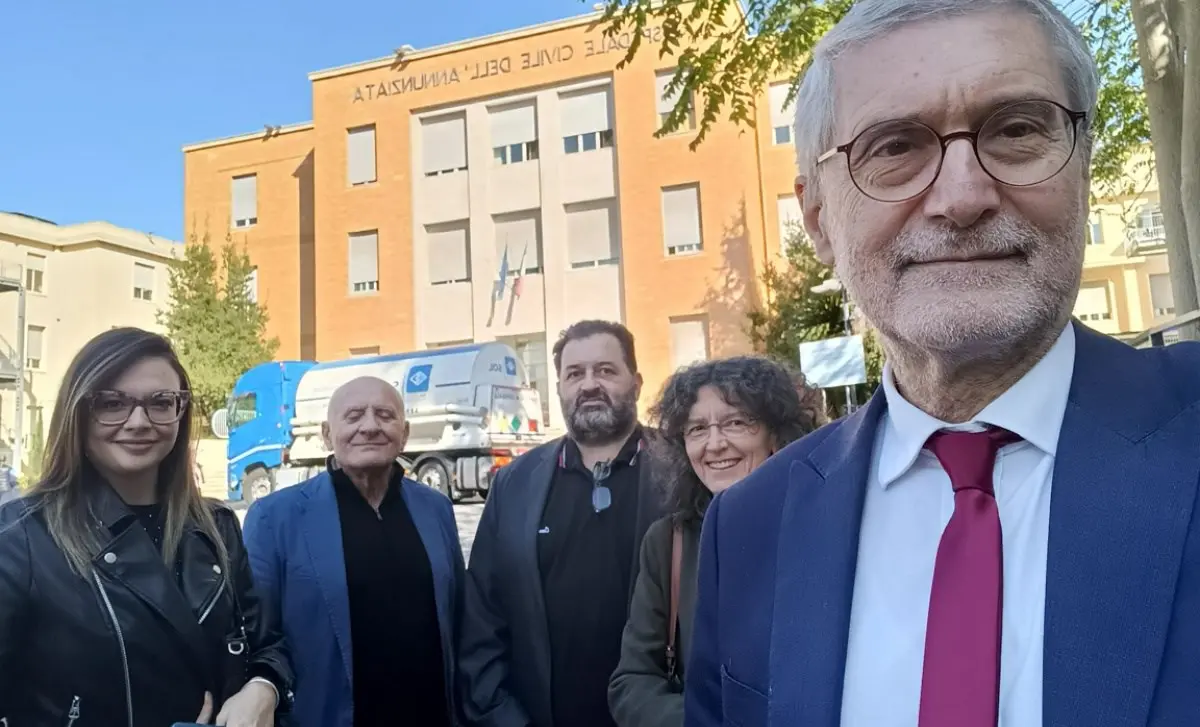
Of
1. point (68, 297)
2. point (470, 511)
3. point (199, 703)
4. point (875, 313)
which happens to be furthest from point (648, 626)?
point (68, 297)

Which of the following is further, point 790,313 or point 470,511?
point 790,313

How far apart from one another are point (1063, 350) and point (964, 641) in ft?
1.40

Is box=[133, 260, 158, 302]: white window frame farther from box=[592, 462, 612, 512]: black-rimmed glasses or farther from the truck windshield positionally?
box=[592, 462, 612, 512]: black-rimmed glasses

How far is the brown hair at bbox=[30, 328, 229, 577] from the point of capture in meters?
2.24

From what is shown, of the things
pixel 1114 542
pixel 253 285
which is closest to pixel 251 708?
pixel 1114 542

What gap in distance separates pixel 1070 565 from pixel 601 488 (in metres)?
2.23

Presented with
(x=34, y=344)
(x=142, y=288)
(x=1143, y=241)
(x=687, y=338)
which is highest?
(x=142, y=288)

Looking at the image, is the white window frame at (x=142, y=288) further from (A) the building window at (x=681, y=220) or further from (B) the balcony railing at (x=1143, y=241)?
(B) the balcony railing at (x=1143, y=241)

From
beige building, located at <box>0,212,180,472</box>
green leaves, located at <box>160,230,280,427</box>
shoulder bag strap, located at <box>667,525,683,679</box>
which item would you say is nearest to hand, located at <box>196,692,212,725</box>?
shoulder bag strap, located at <box>667,525,683,679</box>

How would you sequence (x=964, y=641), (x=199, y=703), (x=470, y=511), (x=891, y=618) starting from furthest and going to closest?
1. (x=470, y=511)
2. (x=199, y=703)
3. (x=891, y=618)
4. (x=964, y=641)

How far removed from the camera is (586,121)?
24.3 meters

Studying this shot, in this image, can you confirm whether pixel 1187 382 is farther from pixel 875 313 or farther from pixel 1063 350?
pixel 875 313

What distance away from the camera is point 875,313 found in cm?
126

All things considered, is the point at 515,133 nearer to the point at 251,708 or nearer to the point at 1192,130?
the point at 1192,130
